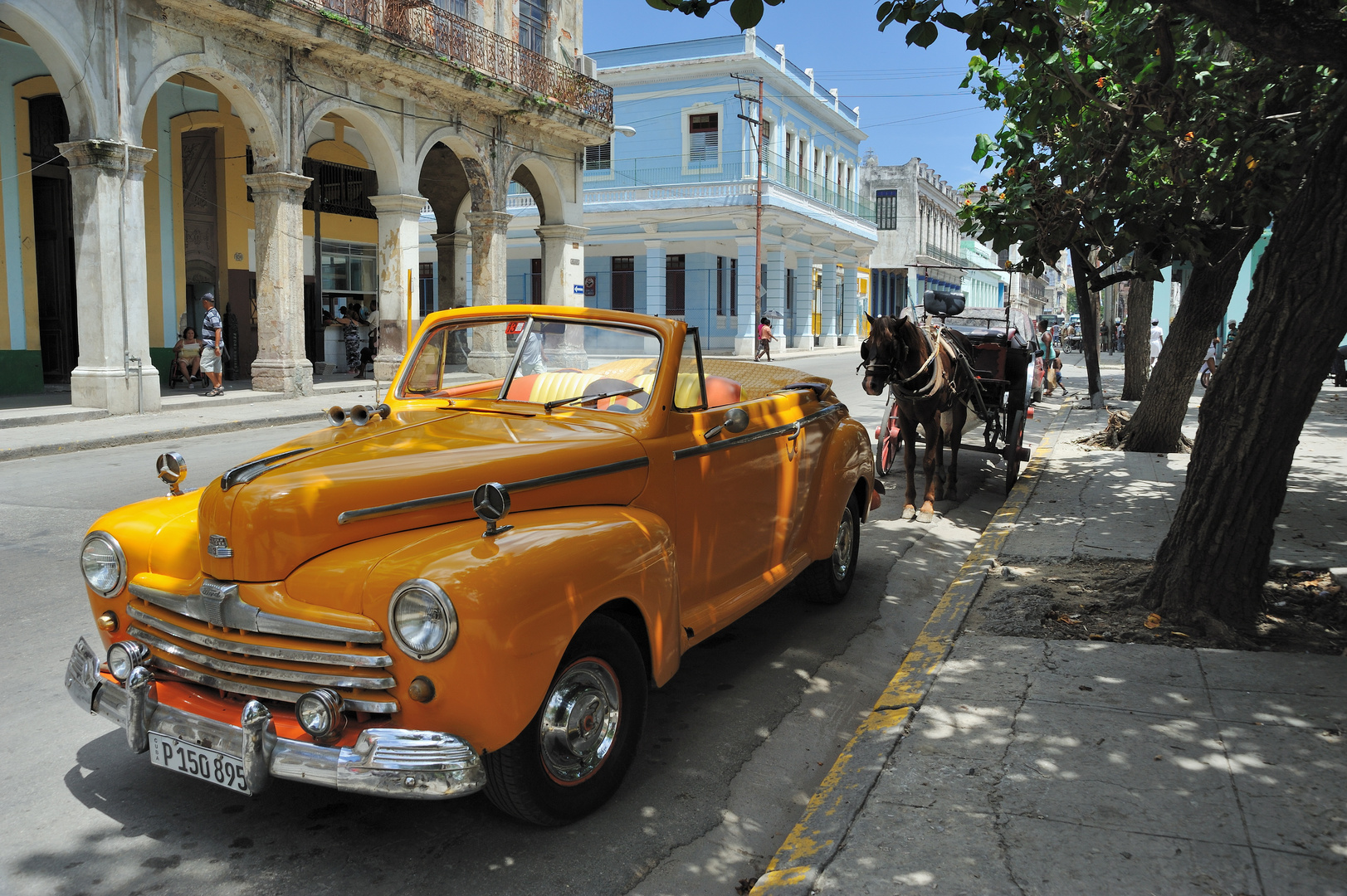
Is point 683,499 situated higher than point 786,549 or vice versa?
point 683,499

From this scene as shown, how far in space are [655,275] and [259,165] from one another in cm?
2031

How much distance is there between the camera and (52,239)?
664 inches

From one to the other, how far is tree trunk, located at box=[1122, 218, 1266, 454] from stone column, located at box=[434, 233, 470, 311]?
16946 millimetres

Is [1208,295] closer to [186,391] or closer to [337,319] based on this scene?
[186,391]

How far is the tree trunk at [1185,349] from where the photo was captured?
9781 millimetres

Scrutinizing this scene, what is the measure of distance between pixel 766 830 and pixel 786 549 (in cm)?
180

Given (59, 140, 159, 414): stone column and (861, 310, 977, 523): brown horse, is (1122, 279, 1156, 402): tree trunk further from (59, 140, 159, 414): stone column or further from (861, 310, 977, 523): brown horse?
(59, 140, 159, 414): stone column

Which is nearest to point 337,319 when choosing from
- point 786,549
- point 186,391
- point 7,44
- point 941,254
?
point 186,391

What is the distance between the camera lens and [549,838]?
310 centimetres

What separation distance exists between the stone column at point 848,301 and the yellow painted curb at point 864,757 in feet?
139

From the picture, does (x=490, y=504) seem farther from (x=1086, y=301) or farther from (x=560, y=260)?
(x=560, y=260)

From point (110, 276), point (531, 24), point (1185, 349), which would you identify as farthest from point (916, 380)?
point (531, 24)

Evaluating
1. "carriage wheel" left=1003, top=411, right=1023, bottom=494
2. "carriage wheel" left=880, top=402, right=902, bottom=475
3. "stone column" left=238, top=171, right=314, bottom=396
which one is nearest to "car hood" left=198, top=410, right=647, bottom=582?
"carriage wheel" left=880, top=402, right=902, bottom=475

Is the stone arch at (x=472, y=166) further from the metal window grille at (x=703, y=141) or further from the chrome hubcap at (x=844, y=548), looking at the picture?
the chrome hubcap at (x=844, y=548)
